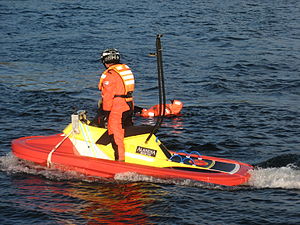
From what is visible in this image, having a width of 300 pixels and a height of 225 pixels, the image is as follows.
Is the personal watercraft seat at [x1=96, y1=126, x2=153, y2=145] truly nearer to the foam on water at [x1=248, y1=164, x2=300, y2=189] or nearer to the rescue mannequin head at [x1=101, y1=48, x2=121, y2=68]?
the rescue mannequin head at [x1=101, y1=48, x2=121, y2=68]

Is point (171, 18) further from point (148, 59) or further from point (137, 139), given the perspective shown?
point (137, 139)

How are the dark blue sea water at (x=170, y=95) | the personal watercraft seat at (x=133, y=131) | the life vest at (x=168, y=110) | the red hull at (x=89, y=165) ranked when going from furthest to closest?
1. the life vest at (x=168, y=110)
2. the personal watercraft seat at (x=133, y=131)
3. the red hull at (x=89, y=165)
4. the dark blue sea water at (x=170, y=95)

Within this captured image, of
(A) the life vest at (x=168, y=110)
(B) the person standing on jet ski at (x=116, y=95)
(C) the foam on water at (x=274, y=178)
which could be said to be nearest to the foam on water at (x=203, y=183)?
(C) the foam on water at (x=274, y=178)

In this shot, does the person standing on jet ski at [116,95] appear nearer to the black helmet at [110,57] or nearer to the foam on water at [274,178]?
the black helmet at [110,57]

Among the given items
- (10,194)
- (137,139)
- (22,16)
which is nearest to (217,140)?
(137,139)

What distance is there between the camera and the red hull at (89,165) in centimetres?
1060

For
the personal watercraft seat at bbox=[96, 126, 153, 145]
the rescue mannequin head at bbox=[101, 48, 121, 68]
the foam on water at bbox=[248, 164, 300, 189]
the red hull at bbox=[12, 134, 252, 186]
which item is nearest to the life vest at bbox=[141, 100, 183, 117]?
the red hull at bbox=[12, 134, 252, 186]

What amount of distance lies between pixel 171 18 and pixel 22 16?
345 inches

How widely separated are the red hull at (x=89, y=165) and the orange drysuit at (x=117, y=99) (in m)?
0.35

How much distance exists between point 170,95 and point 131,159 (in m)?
8.40

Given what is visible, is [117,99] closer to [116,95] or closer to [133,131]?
[116,95]

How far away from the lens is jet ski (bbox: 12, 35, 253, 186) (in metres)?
10.7

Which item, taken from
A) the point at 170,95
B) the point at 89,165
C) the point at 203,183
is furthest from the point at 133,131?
the point at 170,95

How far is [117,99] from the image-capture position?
35.2 feet
